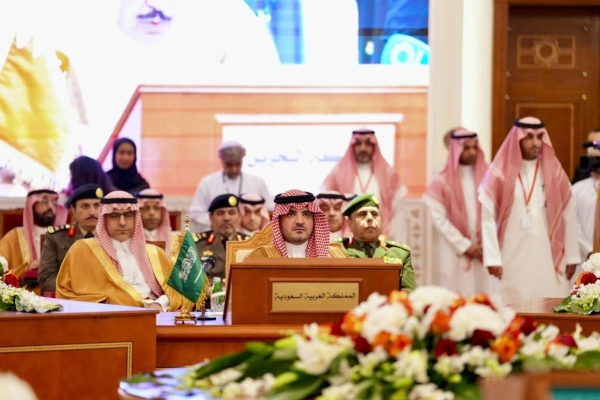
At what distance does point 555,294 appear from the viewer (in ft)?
28.1

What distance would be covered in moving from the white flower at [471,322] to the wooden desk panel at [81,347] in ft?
7.34

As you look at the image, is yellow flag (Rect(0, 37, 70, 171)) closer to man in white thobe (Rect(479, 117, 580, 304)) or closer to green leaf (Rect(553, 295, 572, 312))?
man in white thobe (Rect(479, 117, 580, 304))

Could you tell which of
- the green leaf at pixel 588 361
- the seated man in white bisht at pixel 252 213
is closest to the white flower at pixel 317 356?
the green leaf at pixel 588 361

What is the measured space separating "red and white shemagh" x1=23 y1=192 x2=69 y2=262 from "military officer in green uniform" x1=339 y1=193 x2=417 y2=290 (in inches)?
120

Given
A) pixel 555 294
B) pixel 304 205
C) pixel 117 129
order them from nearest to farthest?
pixel 304 205
pixel 555 294
pixel 117 129

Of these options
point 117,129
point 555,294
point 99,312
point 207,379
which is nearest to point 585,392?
point 207,379

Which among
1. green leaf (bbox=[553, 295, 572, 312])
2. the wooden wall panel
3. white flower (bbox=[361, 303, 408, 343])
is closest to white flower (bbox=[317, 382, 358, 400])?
white flower (bbox=[361, 303, 408, 343])

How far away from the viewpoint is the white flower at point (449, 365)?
2469mm

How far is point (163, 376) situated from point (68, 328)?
1.66 meters

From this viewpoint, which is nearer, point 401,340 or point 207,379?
point 401,340

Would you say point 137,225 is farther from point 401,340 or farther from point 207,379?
point 401,340

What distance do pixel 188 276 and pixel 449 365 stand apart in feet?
10.2

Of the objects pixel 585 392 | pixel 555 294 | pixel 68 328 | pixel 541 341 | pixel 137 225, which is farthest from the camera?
pixel 555 294

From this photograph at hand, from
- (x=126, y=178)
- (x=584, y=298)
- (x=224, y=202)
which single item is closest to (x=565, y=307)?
(x=584, y=298)
